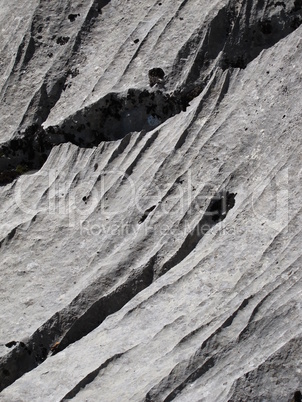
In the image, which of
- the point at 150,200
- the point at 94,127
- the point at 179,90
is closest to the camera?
the point at 150,200

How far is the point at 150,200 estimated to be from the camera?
43.0 ft

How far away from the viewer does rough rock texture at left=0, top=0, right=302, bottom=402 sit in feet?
34.9

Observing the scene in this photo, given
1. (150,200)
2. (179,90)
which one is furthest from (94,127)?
(150,200)

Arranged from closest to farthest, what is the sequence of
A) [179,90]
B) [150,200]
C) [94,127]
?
[150,200], [179,90], [94,127]

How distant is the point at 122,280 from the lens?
12.3 m

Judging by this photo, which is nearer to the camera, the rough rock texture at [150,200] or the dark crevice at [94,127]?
the rough rock texture at [150,200]

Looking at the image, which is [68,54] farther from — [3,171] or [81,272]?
[81,272]

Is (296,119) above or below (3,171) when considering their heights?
below

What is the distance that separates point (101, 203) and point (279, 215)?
137 inches

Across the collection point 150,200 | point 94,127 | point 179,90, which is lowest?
point 150,200

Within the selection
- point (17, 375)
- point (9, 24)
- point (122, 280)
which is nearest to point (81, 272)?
point (122, 280)

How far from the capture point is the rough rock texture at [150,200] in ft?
34.9

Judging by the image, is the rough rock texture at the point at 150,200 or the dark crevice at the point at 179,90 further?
the dark crevice at the point at 179,90

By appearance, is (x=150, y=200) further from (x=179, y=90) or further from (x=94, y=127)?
(x=179, y=90)
